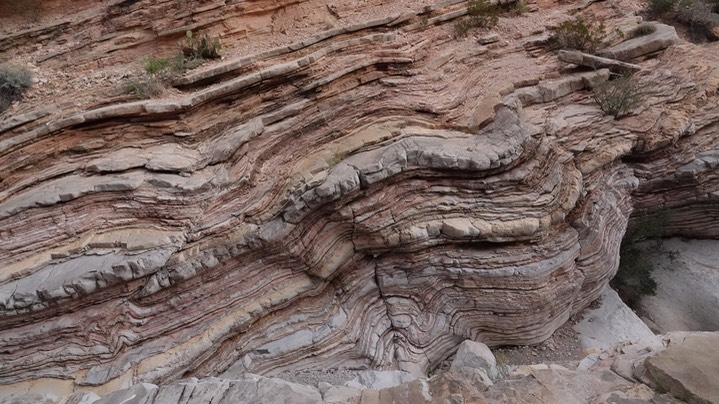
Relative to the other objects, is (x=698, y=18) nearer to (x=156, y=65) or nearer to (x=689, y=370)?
(x=689, y=370)

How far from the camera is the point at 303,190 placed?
5629 mm

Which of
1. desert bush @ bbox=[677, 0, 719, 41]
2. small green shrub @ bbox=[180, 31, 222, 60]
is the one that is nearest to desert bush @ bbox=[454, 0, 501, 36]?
small green shrub @ bbox=[180, 31, 222, 60]

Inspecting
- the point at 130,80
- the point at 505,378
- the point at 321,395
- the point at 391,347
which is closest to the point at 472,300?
the point at 391,347

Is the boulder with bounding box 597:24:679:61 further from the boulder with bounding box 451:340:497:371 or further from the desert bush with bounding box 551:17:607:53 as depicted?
the boulder with bounding box 451:340:497:371

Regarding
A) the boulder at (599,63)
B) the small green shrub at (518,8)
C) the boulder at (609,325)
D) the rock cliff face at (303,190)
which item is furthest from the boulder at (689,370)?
the small green shrub at (518,8)

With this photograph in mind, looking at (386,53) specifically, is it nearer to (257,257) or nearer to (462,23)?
(462,23)

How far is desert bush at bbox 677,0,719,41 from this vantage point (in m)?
9.26

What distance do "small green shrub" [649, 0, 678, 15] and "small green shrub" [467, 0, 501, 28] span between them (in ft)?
14.0

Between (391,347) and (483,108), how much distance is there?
3928 mm

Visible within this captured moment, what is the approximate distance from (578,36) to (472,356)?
20.7 feet

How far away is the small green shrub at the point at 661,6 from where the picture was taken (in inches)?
376

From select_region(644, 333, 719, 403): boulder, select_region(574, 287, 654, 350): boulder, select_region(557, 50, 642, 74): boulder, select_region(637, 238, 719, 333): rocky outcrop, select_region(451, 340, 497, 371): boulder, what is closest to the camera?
select_region(644, 333, 719, 403): boulder

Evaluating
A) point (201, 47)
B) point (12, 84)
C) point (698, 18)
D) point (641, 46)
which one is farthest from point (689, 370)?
point (12, 84)

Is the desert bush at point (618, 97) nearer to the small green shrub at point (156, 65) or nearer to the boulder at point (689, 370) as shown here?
the boulder at point (689, 370)
